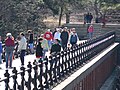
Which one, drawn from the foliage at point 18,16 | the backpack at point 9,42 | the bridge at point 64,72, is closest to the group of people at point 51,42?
the bridge at point 64,72

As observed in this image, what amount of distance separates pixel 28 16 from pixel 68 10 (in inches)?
587

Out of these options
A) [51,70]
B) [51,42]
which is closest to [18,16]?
[51,42]

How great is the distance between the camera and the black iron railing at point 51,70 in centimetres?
1159

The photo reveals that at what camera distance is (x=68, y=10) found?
53656 millimetres

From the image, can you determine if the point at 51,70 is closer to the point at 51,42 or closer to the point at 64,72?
the point at 64,72

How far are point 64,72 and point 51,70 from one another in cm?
225

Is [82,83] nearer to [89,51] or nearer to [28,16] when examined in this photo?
[89,51]

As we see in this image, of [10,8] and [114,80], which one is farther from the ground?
[10,8]

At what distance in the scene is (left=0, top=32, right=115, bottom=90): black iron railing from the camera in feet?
38.0

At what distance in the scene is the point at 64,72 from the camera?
17.0 meters

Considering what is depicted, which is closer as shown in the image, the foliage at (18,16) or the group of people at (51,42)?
the group of people at (51,42)

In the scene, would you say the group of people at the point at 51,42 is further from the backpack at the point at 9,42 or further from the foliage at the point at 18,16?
the foliage at the point at 18,16

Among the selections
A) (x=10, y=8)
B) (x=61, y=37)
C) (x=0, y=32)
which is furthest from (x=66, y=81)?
(x=10, y=8)

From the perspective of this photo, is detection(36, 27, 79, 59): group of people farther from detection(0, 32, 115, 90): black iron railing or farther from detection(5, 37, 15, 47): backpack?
detection(5, 37, 15, 47): backpack
